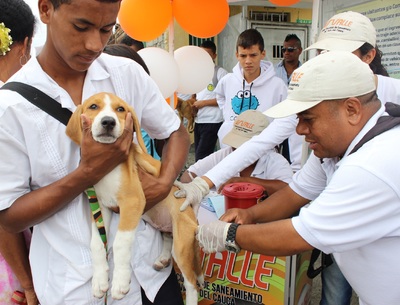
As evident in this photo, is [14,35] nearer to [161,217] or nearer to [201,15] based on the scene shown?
[161,217]

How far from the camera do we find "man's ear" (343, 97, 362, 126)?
1.68 meters

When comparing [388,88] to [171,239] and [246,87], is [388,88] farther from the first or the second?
[246,87]

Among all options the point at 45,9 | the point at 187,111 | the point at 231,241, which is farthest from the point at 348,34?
the point at 187,111

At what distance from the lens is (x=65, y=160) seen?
58.4 inches

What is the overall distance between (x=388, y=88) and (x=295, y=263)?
1.35 m

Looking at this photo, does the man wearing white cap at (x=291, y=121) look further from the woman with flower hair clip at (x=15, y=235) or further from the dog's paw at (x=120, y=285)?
the woman with flower hair clip at (x=15, y=235)

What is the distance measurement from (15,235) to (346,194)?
144 cm

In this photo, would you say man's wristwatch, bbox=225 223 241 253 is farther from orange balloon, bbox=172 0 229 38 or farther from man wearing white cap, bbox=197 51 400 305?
orange balloon, bbox=172 0 229 38

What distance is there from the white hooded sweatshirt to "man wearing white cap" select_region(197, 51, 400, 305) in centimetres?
269

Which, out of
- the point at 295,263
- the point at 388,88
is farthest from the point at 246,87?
the point at 295,263

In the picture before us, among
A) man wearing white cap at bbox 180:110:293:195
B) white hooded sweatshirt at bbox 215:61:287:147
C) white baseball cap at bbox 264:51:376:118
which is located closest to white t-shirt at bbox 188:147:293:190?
man wearing white cap at bbox 180:110:293:195

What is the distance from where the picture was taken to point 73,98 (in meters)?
1.58

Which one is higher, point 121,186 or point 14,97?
point 14,97

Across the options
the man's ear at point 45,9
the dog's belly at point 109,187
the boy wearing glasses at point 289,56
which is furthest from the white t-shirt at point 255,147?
the boy wearing glasses at point 289,56
